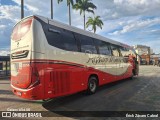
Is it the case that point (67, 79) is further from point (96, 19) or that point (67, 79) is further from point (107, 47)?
point (96, 19)

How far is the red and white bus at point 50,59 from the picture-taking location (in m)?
6.81

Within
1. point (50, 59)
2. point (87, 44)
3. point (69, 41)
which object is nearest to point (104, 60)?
point (87, 44)

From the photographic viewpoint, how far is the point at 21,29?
7.68 metres

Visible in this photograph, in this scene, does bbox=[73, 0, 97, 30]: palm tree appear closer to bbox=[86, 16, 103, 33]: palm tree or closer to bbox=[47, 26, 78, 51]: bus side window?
bbox=[86, 16, 103, 33]: palm tree

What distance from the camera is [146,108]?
24.3 ft

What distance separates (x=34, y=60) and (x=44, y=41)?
842 mm

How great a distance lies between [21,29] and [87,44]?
3.71 meters

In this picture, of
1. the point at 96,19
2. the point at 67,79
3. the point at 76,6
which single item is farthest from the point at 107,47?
the point at 96,19

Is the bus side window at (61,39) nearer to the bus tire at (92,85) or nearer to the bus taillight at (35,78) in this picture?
the bus taillight at (35,78)

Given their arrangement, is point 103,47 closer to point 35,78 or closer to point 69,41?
point 69,41

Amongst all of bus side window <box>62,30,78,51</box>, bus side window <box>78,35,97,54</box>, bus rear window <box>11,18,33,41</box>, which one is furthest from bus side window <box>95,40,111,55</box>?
bus rear window <box>11,18,33,41</box>

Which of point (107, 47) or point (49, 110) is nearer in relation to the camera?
point (49, 110)

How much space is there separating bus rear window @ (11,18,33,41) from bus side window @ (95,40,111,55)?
474 cm

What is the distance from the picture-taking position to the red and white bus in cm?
681
